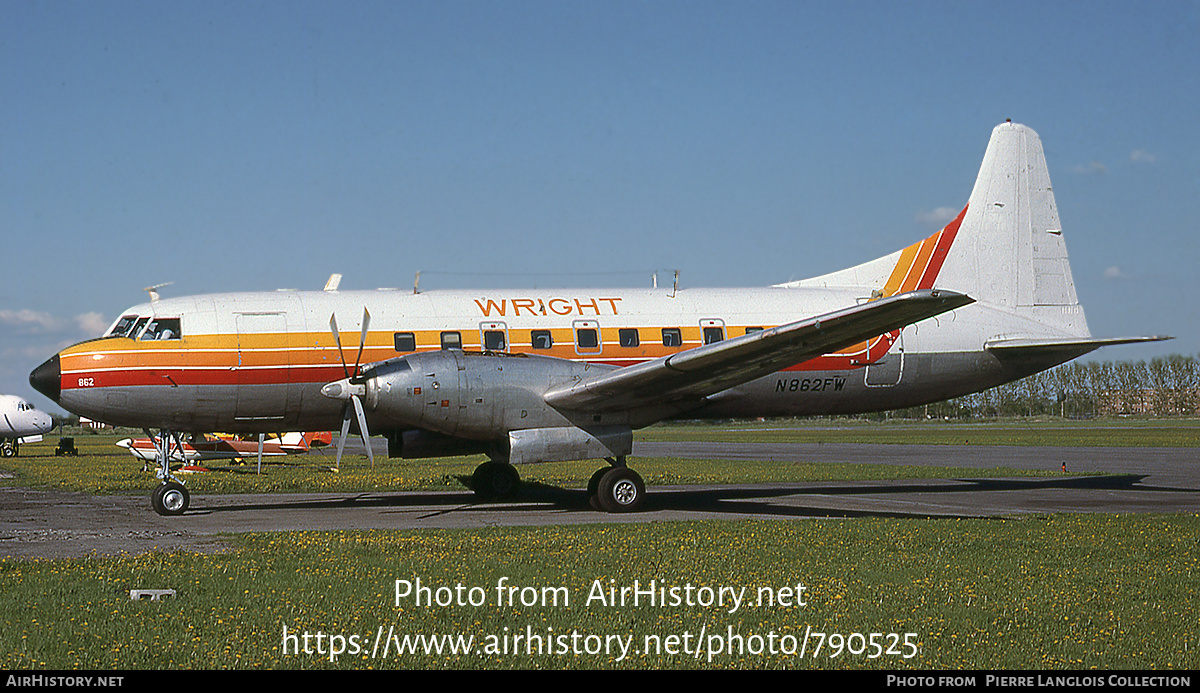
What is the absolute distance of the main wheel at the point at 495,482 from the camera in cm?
2131

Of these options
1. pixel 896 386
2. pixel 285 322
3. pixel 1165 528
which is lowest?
pixel 1165 528

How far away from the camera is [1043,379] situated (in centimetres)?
15900

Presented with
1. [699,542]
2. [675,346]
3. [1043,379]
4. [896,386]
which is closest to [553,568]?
[699,542]

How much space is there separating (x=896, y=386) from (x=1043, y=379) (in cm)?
15219

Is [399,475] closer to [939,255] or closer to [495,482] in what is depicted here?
[495,482]

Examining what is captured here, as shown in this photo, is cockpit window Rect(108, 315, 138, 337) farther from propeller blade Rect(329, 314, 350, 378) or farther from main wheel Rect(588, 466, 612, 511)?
main wheel Rect(588, 466, 612, 511)

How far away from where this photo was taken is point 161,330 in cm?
1834

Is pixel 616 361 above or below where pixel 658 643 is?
above

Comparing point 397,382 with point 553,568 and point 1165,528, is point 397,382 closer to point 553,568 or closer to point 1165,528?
point 553,568

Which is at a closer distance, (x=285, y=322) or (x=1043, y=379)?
(x=285, y=322)

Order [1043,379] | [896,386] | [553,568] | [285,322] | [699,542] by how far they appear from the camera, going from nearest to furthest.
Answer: [553,568], [699,542], [285,322], [896,386], [1043,379]

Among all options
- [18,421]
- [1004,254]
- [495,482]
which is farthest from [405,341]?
[18,421]
